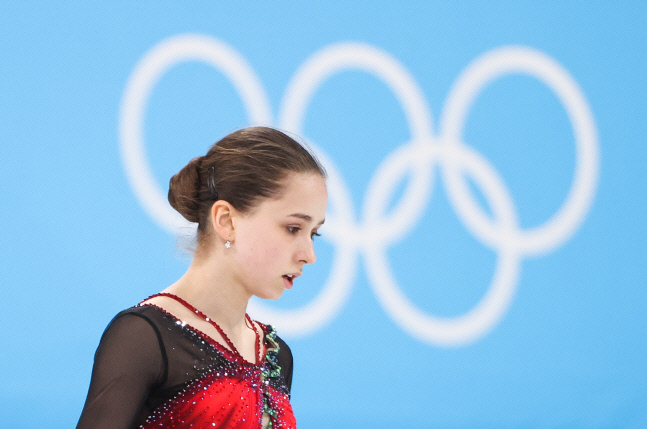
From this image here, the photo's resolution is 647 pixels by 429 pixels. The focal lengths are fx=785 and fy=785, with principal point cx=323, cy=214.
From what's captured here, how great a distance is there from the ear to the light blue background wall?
7.34 ft

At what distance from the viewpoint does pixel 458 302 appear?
161 inches

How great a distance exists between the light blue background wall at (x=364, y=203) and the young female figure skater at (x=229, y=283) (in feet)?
7.20

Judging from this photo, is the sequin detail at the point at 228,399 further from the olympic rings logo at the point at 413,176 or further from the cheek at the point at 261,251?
the olympic rings logo at the point at 413,176

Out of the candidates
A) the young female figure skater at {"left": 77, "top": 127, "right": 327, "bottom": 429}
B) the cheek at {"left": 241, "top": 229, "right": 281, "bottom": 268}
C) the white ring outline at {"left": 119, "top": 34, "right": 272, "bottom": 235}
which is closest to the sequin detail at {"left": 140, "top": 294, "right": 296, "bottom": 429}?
the young female figure skater at {"left": 77, "top": 127, "right": 327, "bottom": 429}

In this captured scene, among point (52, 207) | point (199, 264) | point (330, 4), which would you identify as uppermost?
point (330, 4)

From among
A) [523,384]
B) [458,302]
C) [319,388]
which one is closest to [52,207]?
[319,388]

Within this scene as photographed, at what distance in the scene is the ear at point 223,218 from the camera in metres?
1.53

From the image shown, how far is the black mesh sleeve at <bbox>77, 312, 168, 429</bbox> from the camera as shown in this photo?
4.07 feet

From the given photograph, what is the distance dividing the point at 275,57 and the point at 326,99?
0.34 m

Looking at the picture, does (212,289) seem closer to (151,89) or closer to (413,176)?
(151,89)

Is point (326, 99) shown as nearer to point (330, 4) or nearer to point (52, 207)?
point (330, 4)

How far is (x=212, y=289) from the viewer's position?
5.05ft

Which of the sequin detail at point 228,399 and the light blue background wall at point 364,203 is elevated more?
the light blue background wall at point 364,203

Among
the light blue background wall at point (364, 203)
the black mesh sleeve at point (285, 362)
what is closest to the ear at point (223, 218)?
the black mesh sleeve at point (285, 362)
